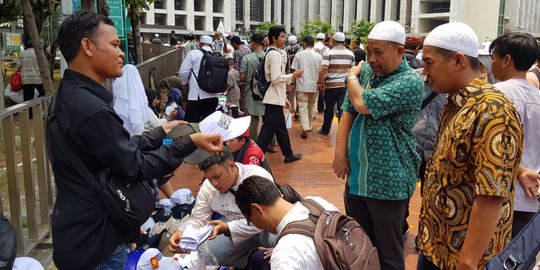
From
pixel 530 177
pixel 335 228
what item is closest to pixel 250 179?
pixel 335 228

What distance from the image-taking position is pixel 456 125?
6.68ft

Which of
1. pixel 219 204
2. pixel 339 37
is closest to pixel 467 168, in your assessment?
pixel 219 204

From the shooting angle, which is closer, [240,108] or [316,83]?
[316,83]

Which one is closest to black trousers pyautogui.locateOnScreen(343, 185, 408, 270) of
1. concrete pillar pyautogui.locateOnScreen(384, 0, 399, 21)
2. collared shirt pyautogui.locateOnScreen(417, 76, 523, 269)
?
collared shirt pyautogui.locateOnScreen(417, 76, 523, 269)

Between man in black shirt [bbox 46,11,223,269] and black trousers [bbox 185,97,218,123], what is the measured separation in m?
5.53

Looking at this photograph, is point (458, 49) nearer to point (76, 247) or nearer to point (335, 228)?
point (335, 228)

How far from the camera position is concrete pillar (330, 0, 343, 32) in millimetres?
81812

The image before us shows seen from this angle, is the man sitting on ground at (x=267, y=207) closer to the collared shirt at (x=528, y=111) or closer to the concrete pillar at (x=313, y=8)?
the collared shirt at (x=528, y=111)

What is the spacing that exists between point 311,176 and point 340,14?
79.3m

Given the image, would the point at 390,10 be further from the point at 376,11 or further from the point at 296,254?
the point at 296,254

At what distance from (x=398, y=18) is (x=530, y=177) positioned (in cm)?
7574

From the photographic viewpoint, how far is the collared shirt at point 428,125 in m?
3.87

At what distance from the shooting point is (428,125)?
3.90m

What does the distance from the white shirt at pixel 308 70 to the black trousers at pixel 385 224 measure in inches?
227
